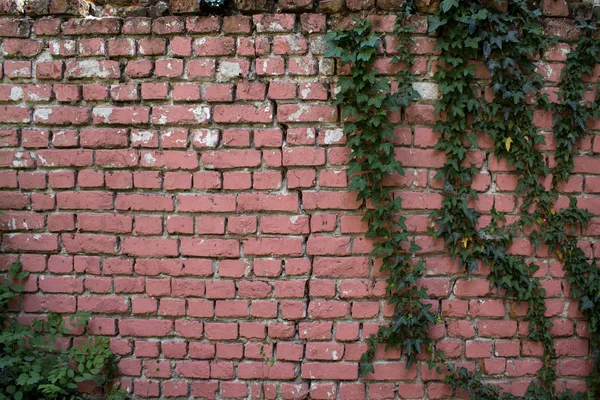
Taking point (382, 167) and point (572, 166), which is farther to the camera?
point (572, 166)

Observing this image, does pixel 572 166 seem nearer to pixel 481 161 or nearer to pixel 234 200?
pixel 481 161

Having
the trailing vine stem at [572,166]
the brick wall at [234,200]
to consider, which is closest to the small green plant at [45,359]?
the brick wall at [234,200]

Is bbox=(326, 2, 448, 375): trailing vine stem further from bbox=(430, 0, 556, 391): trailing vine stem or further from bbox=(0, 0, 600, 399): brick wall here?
bbox=(430, 0, 556, 391): trailing vine stem

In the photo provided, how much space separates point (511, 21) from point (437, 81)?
484mm

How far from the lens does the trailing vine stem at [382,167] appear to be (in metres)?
2.26

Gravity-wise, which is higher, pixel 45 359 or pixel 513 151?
pixel 513 151

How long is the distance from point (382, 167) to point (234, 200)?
79cm

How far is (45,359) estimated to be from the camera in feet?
7.83

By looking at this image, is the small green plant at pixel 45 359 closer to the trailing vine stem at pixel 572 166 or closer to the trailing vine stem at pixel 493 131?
the trailing vine stem at pixel 493 131

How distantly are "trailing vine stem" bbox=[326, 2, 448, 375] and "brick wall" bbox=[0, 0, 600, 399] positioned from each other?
7cm

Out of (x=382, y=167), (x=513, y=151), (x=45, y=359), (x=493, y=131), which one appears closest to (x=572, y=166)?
(x=513, y=151)

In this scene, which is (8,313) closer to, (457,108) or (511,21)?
(457,108)

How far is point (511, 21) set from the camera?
2.32 meters

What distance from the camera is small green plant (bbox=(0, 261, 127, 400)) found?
7.50ft
